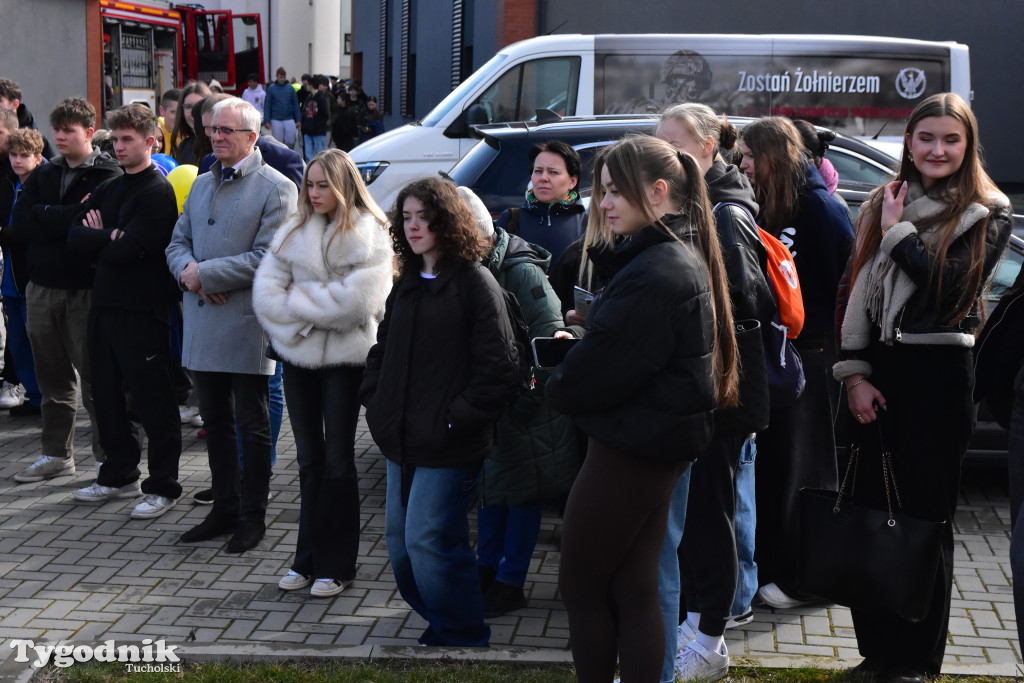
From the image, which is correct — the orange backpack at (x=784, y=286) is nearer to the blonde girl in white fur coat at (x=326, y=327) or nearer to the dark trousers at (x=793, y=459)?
the dark trousers at (x=793, y=459)

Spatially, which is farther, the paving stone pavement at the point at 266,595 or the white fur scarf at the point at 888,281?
the paving stone pavement at the point at 266,595

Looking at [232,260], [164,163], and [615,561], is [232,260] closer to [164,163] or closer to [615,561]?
[164,163]

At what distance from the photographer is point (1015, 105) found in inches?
746

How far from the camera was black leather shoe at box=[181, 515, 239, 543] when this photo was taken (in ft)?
17.5

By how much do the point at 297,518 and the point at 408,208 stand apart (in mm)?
2281

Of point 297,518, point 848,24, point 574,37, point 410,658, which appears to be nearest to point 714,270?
point 410,658

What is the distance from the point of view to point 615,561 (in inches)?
127

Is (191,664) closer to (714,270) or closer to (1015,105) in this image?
(714,270)

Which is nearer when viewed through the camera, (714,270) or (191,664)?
(714,270)

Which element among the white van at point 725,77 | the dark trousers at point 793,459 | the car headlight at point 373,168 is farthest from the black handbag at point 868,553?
the white van at point 725,77

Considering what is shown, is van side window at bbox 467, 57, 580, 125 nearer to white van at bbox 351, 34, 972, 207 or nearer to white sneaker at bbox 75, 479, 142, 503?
white van at bbox 351, 34, 972, 207

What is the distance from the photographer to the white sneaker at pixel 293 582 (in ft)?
15.6

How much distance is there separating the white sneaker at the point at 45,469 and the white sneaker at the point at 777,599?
12.8 ft

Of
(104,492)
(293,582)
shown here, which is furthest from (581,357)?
(104,492)
